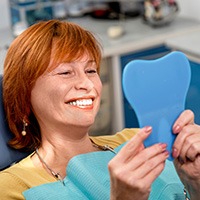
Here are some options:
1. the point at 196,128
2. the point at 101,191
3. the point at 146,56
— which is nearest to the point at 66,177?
the point at 101,191

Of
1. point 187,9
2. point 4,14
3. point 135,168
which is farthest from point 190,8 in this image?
point 135,168

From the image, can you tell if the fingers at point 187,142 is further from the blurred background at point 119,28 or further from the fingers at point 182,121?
the blurred background at point 119,28

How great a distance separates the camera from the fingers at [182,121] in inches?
50.3

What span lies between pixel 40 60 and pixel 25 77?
0.25ft

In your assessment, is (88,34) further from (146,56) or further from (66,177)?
(146,56)

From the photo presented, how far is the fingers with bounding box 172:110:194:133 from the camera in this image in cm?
128

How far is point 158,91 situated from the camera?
126 cm

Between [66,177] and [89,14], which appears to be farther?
[89,14]

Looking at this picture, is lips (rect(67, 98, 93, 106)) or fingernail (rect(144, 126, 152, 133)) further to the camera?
lips (rect(67, 98, 93, 106))

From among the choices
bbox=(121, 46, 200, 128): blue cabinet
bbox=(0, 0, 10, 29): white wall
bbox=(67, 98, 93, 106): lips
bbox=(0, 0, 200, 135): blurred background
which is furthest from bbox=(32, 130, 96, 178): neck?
bbox=(0, 0, 10, 29): white wall

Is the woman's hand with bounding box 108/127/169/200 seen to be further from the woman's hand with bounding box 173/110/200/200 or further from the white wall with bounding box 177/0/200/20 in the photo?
the white wall with bounding box 177/0/200/20

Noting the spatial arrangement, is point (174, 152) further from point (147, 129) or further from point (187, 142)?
point (147, 129)

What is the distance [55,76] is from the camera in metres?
1.46

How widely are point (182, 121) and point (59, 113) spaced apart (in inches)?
14.4
